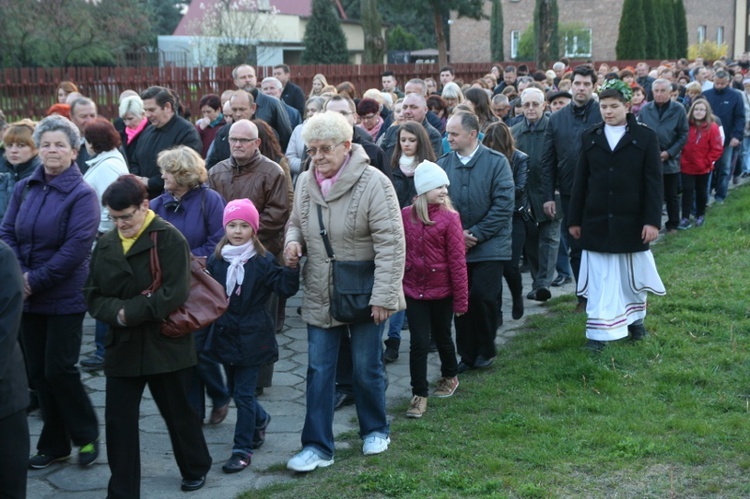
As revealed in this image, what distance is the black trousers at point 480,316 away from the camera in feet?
24.8

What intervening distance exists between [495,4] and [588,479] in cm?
5563

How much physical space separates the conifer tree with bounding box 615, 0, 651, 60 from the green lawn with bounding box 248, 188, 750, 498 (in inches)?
1783

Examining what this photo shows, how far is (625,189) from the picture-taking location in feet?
25.5

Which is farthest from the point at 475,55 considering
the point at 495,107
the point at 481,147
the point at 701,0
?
the point at 481,147

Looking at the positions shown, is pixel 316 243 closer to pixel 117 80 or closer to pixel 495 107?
pixel 495 107

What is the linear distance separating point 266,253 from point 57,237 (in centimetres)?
126

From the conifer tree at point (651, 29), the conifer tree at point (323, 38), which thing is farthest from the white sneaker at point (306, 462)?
the conifer tree at point (651, 29)

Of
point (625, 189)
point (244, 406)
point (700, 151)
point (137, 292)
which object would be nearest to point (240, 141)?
point (244, 406)

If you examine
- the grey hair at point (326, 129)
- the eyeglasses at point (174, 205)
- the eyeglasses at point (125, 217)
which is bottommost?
the eyeglasses at point (174, 205)

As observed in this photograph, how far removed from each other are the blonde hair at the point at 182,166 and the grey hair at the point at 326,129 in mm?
1132

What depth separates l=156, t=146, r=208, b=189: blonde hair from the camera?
21.1ft

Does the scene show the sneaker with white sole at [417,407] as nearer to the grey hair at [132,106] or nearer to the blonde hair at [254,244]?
the blonde hair at [254,244]

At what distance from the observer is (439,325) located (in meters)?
7.01

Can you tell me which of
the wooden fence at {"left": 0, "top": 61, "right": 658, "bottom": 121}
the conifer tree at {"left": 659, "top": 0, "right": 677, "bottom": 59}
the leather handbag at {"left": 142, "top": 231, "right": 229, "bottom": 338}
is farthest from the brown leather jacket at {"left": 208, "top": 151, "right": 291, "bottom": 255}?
the conifer tree at {"left": 659, "top": 0, "right": 677, "bottom": 59}
